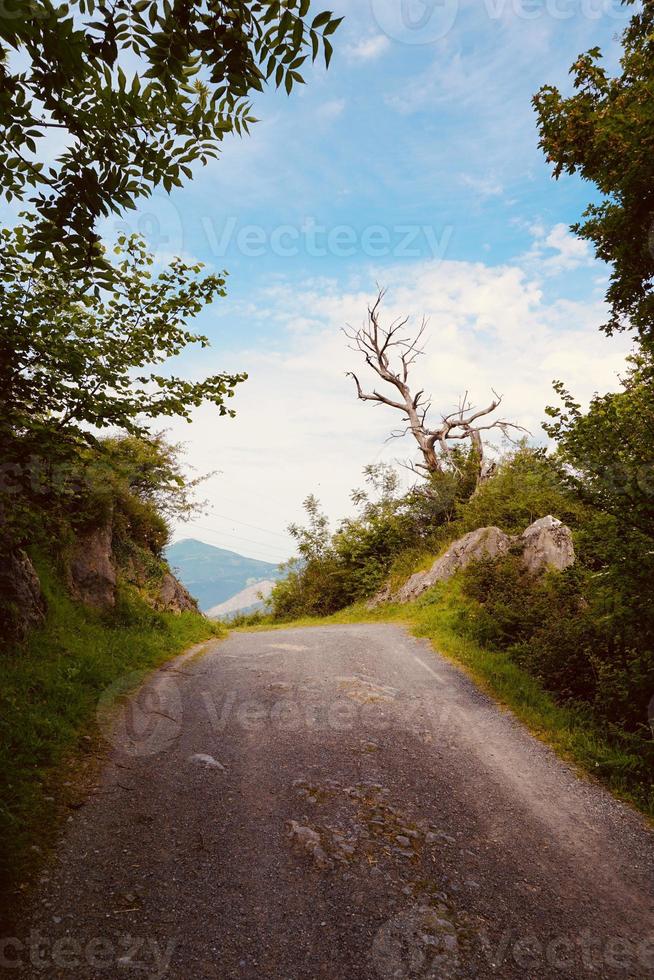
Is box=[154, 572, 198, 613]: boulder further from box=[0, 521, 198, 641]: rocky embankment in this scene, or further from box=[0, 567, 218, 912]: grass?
box=[0, 567, 218, 912]: grass

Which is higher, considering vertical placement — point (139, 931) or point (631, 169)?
point (631, 169)

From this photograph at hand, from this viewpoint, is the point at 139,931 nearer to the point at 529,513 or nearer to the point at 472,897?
the point at 472,897

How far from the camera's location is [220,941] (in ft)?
10.1

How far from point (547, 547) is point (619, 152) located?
8.96m

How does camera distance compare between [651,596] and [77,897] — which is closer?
[77,897]

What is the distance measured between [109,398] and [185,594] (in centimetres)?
1369

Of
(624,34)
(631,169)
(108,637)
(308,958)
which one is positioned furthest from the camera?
(108,637)

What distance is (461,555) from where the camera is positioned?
1638 centimetres

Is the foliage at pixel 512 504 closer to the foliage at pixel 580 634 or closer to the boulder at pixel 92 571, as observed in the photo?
the foliage at pixel 580 634

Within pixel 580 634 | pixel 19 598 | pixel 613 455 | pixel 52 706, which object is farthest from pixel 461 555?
pixel 52 706

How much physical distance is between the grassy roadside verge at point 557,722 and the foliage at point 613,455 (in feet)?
8.82

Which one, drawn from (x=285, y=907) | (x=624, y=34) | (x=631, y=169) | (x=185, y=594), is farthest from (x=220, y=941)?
(x=185, y=594)

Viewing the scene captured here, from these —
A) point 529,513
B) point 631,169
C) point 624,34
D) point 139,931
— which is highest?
point 624,34

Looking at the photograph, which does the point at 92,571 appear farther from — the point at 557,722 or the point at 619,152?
the point at 619,152
